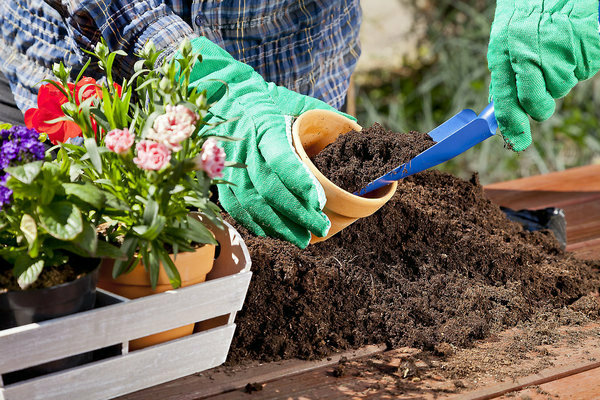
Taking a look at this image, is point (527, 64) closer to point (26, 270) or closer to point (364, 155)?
point (364, 155)

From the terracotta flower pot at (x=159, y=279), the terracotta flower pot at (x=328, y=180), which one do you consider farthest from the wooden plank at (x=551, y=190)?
the terracotta flower pot at (x=159, y=279)

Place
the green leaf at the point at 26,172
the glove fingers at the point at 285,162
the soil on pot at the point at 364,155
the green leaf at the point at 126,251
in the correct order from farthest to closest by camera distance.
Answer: the soil on pot at the point at 364,155
the glove fingers at the point at 285,162
the green leaf at the point at 126,251
the green leaf at the point at 26,172

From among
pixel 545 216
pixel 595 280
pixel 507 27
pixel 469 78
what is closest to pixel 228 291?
pixel 507 27

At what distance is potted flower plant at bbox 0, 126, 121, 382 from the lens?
0.77 m

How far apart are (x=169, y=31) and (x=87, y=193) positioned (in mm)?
630

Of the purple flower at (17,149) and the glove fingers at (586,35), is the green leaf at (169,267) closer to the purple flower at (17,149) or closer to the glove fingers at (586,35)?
the purple flower at (17,149)

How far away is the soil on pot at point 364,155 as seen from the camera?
117cm

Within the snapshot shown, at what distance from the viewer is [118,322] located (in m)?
0.85

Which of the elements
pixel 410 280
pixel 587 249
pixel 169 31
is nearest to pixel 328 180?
pixel 410 280

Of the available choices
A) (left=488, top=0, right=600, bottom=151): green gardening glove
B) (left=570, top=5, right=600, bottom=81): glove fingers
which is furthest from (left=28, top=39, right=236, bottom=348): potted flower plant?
(left=570, top=5, right=600, bottom=81): glove fingers

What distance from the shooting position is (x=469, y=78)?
12.1ft

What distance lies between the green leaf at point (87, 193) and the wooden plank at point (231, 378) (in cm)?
32

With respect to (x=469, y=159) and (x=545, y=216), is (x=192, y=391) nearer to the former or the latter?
(x=545, y=216)

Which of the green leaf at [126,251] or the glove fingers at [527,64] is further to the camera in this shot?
the glove fingers at [527,64]
